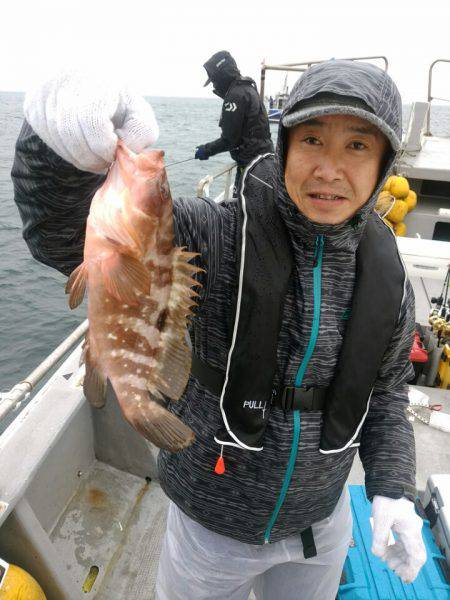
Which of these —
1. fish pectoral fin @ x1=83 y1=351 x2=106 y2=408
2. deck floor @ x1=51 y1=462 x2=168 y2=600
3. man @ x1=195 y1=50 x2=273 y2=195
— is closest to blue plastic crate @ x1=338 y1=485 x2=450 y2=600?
deck floor @ x1=51 y1=462 x2=168 y2=600

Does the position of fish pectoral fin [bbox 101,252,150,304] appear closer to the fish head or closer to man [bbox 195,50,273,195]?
the fish head

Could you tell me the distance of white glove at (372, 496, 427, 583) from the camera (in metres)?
1.94

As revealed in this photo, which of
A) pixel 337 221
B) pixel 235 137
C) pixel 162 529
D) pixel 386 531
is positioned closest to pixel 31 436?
pixel 162 529

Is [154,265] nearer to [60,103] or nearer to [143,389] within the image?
[143,389]

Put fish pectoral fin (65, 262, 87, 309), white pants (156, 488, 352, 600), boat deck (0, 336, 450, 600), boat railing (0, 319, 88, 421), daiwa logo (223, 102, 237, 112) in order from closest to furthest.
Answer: fish pectoral fin (65, 262, 87, 309), white pants (156, 488, 352, 600), boat railing (0, 319, 88, 421), boat deck (0, 336, 450, 600), daiwa logo (223, 102, 237, 112)

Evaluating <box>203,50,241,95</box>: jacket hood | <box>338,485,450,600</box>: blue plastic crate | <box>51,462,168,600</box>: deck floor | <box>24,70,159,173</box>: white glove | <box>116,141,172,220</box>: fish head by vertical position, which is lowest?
<box>51,462,168,600</box>: deck floor

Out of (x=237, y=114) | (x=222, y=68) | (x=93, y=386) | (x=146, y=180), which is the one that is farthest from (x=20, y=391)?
(x=222, y=68)

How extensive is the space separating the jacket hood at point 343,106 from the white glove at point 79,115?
0.54 m

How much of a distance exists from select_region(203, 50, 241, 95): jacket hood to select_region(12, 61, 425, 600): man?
5.54 meters

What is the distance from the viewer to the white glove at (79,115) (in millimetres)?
1275

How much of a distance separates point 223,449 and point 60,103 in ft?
4.38

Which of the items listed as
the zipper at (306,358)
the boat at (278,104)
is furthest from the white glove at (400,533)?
the boat at (278,104)

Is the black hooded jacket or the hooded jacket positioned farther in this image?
the black hooded jacket

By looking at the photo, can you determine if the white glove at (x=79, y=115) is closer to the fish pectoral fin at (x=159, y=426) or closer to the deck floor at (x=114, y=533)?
the fish pectoral fin at (x=159, y=426)
